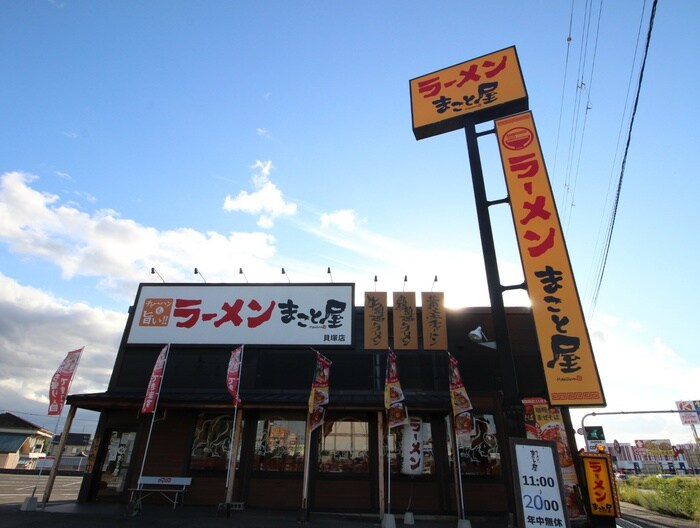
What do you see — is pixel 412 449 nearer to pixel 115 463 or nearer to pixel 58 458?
pixel 115 463

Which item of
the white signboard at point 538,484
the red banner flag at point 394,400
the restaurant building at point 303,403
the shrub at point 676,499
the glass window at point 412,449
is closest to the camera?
the white signboard at point 538,484

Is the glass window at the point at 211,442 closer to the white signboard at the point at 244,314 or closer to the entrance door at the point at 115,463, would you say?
the entrance door at the point at 115,463

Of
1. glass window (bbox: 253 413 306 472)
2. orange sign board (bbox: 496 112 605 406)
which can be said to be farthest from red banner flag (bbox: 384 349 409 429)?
orange sign board (bbox: 496 112 605 406)

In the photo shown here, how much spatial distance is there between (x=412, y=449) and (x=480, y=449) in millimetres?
2269

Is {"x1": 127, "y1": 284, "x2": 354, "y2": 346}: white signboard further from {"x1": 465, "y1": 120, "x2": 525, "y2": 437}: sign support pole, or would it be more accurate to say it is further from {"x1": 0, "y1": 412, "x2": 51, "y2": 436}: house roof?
{"x1": 0, "y1": 412, "x2": 51, "y2": 436}: house roof

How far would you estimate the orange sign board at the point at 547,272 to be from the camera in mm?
6387

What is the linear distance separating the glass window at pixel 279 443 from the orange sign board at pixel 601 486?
8.78m

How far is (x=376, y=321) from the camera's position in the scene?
14.9 m

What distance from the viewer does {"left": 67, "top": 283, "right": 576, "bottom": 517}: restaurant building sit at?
12.5m

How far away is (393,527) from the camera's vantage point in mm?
10094

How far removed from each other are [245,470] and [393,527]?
5590 millimetres

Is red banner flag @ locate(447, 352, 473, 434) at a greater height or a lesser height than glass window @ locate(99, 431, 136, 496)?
greater

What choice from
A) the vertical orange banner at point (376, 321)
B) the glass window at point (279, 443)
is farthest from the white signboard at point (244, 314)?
the glass window at point (279, 443)

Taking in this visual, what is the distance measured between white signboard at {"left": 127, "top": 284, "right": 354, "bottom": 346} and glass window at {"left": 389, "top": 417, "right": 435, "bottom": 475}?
3703mm
